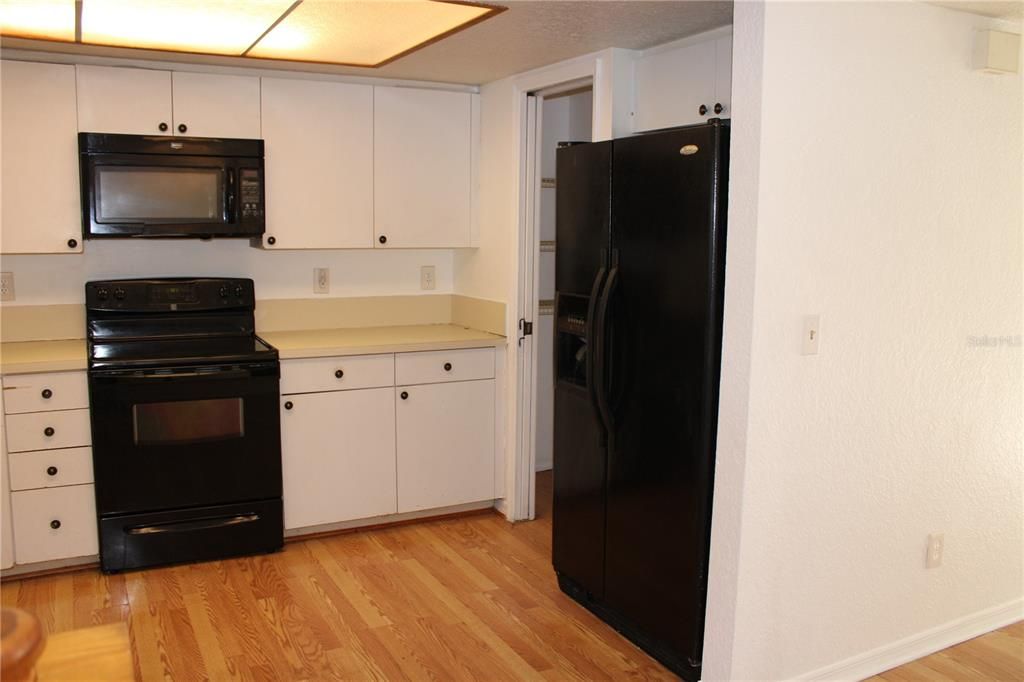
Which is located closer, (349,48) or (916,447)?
(916,447)

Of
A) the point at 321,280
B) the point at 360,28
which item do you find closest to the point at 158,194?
the point at 321,280

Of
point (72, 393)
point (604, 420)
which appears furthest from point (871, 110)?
point (72, 393)

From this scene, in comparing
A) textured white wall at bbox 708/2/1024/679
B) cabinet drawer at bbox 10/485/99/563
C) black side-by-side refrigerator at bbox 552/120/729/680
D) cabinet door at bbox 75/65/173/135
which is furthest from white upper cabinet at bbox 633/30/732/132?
cabinet drawer at bbox 10/485/99/563

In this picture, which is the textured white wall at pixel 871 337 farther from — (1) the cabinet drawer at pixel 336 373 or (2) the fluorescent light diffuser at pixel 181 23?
(1) the cabinet drawer at pixel 336 373

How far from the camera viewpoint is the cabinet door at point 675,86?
3.11 m

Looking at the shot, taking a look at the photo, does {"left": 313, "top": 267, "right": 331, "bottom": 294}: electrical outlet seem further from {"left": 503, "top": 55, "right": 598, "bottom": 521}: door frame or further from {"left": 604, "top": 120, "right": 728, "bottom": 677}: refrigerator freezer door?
{"left": 604, "top": 120, "right": 728, "bottom": 677}: refrigerator freezer door

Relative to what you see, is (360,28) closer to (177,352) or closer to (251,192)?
(251,192)

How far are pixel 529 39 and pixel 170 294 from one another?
1921 mm

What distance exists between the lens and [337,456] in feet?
12.9

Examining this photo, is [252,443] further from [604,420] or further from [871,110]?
[871,110]

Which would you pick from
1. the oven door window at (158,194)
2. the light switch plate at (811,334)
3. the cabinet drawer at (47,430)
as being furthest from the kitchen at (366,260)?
the light switch plate at (811,334)

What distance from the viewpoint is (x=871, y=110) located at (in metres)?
2.55

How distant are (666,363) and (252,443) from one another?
1.86m

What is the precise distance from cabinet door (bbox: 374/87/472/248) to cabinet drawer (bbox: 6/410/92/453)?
1528mm
